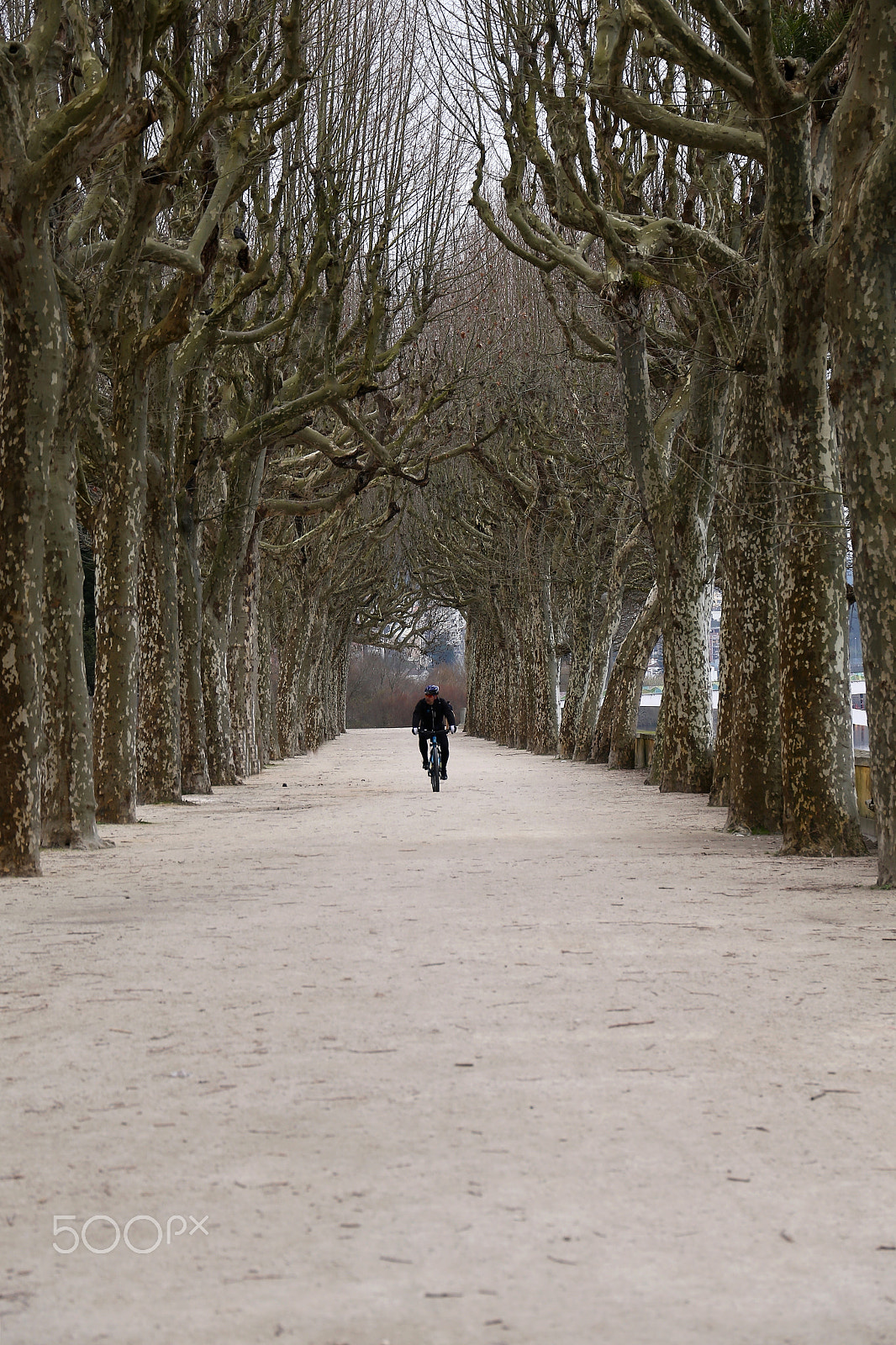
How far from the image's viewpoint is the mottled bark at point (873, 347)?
9.80 meters

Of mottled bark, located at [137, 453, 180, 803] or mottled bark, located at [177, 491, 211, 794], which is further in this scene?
mottled bark, located at [177, 491, 211, 794]

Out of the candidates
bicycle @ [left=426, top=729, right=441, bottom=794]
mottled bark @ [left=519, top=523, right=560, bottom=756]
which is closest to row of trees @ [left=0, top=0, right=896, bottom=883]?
mottled bark @ [left=519, top=523, right=560, bottom=756]

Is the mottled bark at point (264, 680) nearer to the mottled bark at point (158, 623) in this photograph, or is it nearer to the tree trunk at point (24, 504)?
the mottled bark at point (158, 623)

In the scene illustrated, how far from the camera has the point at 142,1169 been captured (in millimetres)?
4020

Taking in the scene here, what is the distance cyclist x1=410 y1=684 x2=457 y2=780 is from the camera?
23.8m

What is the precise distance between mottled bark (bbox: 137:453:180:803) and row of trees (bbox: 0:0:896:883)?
49mm

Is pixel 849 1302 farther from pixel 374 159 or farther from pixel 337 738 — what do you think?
pixel 337 738

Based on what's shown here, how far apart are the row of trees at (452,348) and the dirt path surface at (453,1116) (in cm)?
308

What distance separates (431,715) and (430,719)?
8.4 inches

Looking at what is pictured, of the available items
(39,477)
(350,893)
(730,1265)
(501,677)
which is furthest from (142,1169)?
(501,677)

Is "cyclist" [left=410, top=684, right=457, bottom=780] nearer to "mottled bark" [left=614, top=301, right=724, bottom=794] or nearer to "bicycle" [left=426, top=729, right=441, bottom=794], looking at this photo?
"bicycle" [left=426, top=729, right=441, bottom=794]

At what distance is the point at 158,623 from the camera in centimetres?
1866

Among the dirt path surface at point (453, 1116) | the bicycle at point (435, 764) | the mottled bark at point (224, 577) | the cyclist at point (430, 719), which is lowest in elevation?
the dirt path surface at point (453, 1116)

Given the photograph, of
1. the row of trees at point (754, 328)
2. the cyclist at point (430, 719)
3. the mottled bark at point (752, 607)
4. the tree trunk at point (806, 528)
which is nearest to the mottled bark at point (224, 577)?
the cyclist at point (430, 719)
